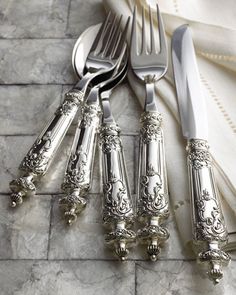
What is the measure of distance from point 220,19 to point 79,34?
10.6 inches

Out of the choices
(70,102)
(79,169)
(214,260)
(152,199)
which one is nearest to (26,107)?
(70,102)

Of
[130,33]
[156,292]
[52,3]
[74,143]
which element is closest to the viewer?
[156,292]

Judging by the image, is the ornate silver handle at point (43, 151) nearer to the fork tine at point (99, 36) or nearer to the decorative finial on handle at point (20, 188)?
the decorative finial on handle at point (20, 188)

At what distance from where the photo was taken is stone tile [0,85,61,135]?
77cm

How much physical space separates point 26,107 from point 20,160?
4.5 inches

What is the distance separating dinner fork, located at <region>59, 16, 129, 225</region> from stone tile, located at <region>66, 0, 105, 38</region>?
18 cm

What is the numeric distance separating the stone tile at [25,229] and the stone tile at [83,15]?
0.39m

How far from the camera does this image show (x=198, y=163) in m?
0.66

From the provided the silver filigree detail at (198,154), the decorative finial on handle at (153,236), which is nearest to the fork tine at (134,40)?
the silver filigree detail at (198,154)

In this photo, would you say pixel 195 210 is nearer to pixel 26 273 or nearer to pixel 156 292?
pixel 156 292

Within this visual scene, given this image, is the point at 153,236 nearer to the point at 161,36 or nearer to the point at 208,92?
the point at 208,92

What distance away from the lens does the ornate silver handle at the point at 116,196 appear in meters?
0.60

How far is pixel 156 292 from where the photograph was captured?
586 mm

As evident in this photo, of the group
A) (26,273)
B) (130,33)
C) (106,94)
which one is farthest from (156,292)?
(130,33)
